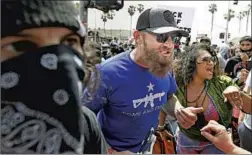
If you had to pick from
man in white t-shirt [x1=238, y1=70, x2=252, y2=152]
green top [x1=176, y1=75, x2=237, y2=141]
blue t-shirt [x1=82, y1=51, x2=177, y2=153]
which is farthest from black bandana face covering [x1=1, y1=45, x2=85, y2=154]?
green top [x1=176, y1=75, x2=237, y2=141]

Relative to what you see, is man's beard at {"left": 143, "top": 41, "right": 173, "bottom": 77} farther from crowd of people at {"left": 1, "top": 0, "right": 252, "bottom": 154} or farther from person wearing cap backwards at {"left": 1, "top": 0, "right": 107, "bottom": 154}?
person wearing cap backwards at {"left": 1, "top": 0, "right": 107, "bottom": 154}

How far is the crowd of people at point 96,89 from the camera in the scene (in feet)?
3.05

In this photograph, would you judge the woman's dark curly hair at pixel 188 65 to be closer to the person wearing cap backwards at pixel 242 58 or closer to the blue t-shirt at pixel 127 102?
the blue t-shirt at pixel 127 102

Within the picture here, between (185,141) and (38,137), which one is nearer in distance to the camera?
(38,137)

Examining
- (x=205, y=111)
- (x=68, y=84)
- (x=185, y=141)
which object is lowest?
(x=185, y=141)

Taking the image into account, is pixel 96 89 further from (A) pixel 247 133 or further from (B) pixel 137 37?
(A) pixel 247 133

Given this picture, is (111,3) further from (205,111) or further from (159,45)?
(205,111)

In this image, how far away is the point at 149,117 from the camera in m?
2.25

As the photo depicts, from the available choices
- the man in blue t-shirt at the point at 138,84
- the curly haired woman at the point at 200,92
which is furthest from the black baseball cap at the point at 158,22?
the curly haired woman at the point at 200,92

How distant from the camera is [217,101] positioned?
306cm

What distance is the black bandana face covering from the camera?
922 millimetres

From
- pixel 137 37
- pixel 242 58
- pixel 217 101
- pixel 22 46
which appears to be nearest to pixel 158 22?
pixel 137 37

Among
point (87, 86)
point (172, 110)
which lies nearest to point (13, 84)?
point (87, 86)

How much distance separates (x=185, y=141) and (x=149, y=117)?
94 centimetres
